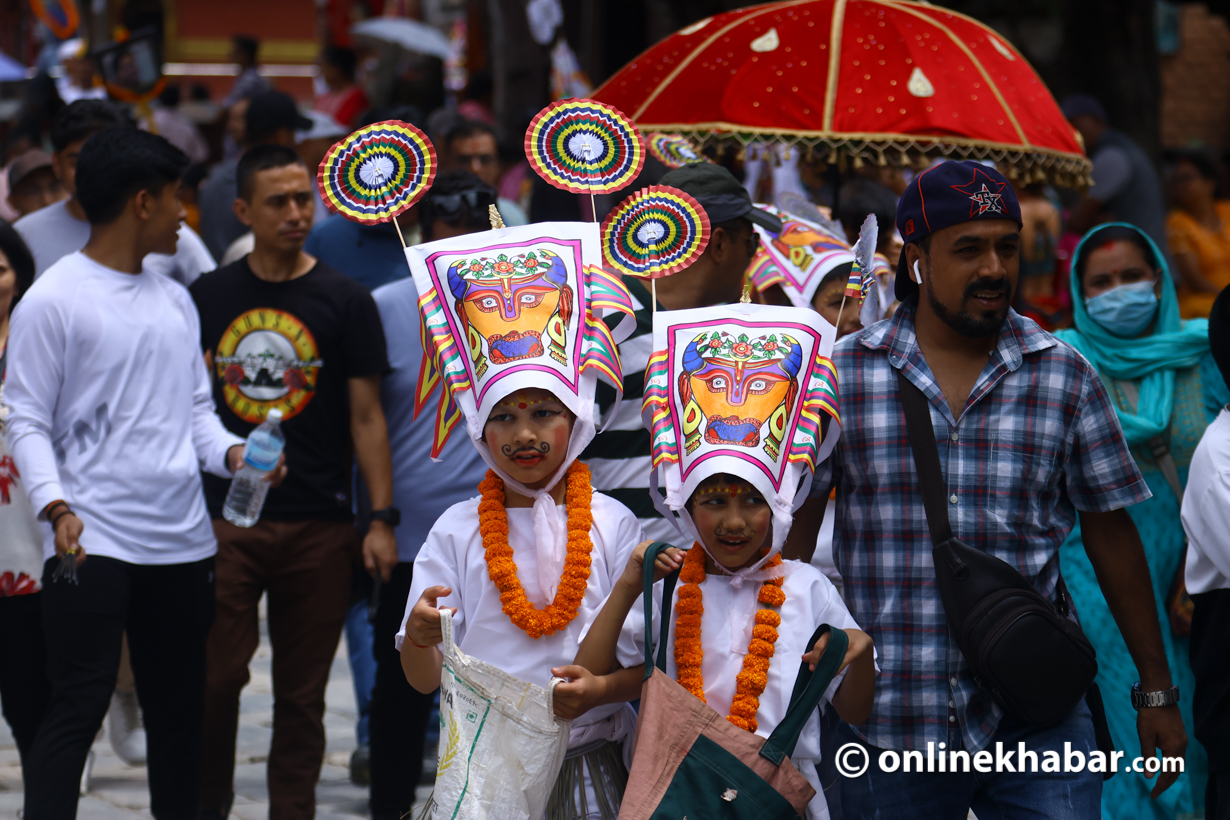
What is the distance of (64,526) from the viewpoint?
4.09 meters

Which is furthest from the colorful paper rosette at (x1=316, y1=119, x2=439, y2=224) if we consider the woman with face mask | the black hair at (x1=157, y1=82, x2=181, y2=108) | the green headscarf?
the black hair at (x1=157, y1=82, x2=181, y2=108)

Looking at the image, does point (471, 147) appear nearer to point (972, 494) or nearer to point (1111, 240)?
point (1111, 240)

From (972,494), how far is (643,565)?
0.83 meters

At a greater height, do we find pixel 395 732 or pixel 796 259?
pixel 796 259

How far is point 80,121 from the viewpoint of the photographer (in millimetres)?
6520

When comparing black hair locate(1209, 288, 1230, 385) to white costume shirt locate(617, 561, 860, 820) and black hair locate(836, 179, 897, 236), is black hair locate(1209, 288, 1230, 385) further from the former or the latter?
black hair locate(836, 179, 897, 236)

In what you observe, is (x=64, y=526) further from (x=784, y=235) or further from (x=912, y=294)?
(x=784, y=235)

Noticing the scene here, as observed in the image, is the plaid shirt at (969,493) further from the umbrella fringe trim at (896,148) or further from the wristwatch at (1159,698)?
the umbrella fringe trim at (896,148)

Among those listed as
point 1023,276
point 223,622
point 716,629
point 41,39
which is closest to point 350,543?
point 223,622

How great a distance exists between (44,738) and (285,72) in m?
29.1

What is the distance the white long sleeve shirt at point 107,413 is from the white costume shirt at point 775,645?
6.09ft

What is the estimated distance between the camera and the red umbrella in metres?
5.30

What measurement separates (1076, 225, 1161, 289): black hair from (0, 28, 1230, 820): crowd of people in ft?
0.05

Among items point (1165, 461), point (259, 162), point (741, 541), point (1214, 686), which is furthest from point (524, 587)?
point (259, 162)
